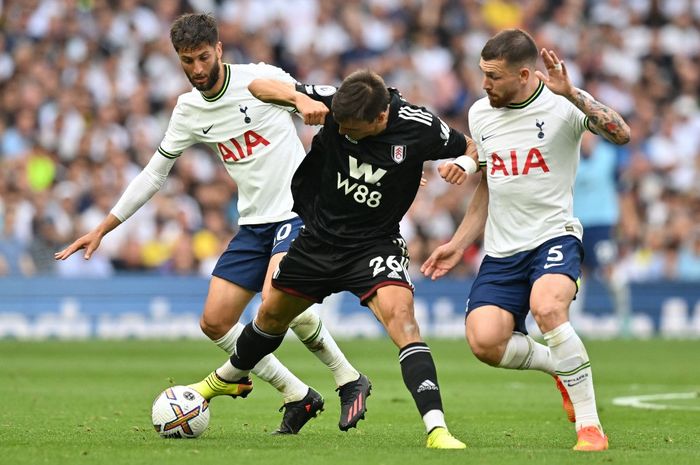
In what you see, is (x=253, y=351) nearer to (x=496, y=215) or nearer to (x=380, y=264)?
(x=380, y=264)

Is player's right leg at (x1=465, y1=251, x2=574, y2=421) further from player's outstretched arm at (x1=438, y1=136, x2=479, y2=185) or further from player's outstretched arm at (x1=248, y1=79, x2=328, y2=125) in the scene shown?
player's outstretched arm at (x1=248, y1=79, x2=328, y2=125)

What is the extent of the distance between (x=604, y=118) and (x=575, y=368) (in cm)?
156

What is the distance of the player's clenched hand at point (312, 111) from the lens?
26.0ft

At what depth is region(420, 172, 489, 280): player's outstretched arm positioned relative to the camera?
29.6 ft

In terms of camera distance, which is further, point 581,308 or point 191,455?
point 581,308

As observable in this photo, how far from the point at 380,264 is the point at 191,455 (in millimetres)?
1689

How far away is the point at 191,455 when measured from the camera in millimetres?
7465

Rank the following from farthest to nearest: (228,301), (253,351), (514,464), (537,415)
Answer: (537,415) → (228,301) → (253,351) → (514,464)

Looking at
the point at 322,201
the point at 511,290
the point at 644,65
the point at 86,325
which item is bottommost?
the point at 86,325

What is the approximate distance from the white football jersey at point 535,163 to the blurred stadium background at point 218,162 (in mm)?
10668

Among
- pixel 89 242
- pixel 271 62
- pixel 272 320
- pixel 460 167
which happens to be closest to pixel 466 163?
pixel 460 167

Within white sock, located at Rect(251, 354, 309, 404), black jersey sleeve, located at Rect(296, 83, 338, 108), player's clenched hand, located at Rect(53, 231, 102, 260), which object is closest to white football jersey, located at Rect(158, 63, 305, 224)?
player's clenched hand, located at Rect(53, 231, 102, 260)

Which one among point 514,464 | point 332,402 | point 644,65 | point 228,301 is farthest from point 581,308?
point 514,464

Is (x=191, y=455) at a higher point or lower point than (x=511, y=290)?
lower
